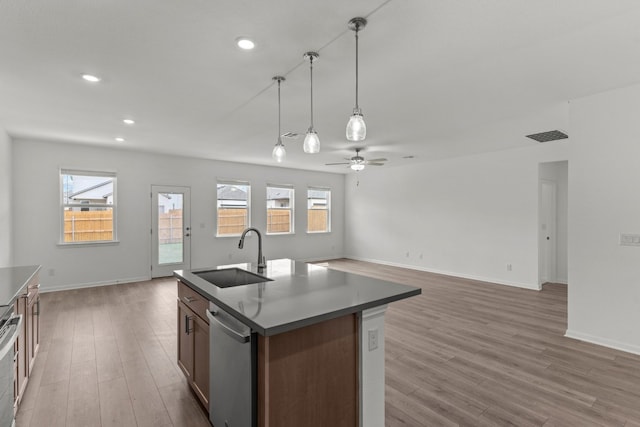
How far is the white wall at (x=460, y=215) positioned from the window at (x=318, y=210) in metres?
0.87

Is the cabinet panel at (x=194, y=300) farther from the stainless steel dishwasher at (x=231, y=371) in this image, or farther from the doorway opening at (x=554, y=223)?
the doorway opening at (x=554, y=223)

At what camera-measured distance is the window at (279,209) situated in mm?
8359

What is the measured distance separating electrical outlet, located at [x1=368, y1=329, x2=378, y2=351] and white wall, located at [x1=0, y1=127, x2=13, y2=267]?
5217 mm

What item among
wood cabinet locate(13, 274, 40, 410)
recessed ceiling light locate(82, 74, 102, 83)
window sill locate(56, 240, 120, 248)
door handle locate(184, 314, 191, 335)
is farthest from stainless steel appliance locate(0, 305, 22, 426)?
window sill locate(56, 240, 120, 248)

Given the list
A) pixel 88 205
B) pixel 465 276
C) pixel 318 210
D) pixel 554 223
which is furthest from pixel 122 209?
pixel 554 223

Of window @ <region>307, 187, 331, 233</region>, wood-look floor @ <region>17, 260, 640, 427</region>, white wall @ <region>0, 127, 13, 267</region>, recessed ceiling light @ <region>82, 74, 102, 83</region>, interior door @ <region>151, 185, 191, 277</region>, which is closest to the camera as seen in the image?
wood-look floor @ <region>17, 260, 640, 427</region>

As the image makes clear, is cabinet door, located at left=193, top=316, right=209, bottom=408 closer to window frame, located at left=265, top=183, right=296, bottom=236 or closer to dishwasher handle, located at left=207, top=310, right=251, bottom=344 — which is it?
dishwasher handle, located at left=207, top=310, right=251, bottom=344

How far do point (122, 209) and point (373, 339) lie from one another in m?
6.12

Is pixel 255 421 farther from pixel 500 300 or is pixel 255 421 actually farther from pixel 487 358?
pixel 500 300

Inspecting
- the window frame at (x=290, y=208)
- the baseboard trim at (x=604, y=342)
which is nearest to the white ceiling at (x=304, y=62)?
the baseboard trim at (x=604, y=342)

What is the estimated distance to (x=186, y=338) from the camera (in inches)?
97.7

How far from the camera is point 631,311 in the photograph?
3.20 m

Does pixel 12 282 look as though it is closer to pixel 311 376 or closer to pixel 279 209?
pixel 311 376

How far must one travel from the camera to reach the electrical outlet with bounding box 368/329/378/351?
180 cm
